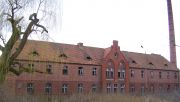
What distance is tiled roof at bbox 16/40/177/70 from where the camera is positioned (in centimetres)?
4038

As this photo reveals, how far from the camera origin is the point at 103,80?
162ft

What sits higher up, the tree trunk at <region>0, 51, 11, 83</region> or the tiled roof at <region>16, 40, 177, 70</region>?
the tiled roof at <region>16, 40, 177, 70</region>

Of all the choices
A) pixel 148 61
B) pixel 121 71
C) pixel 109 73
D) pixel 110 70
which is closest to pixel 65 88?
pixel 109 73

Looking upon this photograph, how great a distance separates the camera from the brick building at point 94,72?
41.2 m

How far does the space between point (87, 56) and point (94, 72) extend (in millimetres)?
2519

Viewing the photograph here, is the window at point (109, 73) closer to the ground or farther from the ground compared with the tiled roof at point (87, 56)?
closer to the ground

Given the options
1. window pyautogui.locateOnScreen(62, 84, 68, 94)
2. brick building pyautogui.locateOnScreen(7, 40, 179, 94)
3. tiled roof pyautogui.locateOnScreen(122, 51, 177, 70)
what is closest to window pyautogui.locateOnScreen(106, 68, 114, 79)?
brick building pyautogui.locateOnScreen(7, 40, 179, 94)

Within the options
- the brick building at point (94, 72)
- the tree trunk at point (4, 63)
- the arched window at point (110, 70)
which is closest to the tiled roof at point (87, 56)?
the brick building at point (94, 72)

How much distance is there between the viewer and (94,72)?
49.0m

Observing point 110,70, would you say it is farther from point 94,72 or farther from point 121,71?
point 94,72

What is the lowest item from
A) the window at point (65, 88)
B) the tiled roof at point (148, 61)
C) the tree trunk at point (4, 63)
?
the window at point (65, 88)

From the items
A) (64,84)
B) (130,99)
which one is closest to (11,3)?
(130,99)

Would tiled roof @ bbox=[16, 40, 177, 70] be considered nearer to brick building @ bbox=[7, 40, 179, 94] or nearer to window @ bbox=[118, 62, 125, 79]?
brick building @ bbox=[7, 40, 179, 94]

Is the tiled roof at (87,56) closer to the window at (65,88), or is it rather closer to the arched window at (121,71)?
the arched window at (121,71)
